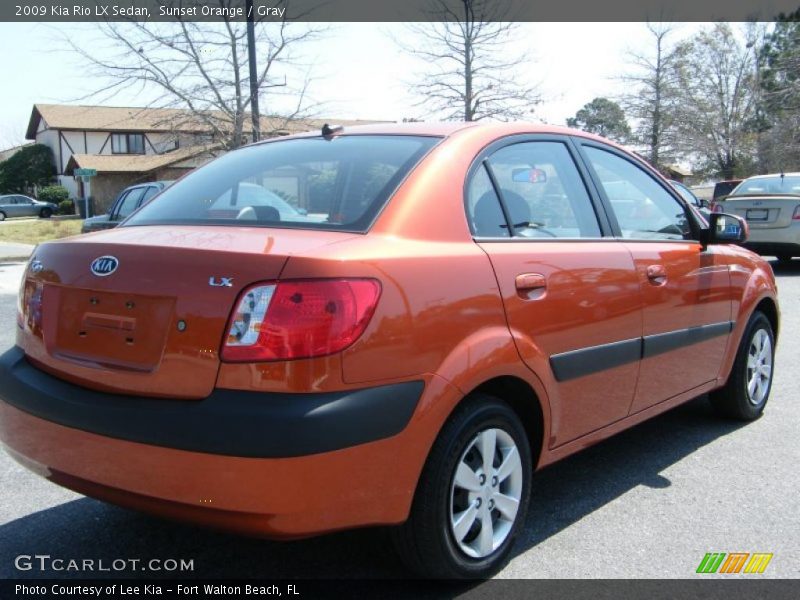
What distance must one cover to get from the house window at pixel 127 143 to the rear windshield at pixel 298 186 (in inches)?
2205

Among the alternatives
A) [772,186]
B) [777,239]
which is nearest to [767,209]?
[777,239]

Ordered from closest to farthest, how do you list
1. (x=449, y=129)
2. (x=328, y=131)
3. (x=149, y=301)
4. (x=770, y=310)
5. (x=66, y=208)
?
(x=149, y=301)
(x=449, y=129)
(x=328, y=131)
(x=770, y=310)
(x=66, y=208)

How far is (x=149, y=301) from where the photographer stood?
2.43 meters

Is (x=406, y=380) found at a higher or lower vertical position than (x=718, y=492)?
higher

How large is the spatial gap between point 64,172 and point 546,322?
59.1 meters

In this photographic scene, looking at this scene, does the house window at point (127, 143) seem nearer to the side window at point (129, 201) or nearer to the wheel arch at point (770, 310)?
the side window at point (129, 201)

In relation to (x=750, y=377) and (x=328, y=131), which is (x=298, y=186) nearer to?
(x=328, y=131)

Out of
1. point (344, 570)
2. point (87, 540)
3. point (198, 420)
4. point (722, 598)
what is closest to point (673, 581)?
point (722, 598)

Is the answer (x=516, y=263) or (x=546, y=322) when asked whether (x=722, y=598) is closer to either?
(x=546, y=322)

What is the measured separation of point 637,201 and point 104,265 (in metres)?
2.71

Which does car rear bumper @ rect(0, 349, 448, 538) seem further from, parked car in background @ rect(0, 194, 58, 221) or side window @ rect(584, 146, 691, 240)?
parked car in background @ rect(0, 194, 58, 221)

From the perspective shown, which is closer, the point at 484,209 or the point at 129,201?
the point at 484,209

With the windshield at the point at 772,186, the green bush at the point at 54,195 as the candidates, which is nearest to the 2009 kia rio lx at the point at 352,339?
the windshield at the point at 772,186

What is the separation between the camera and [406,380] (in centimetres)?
240
